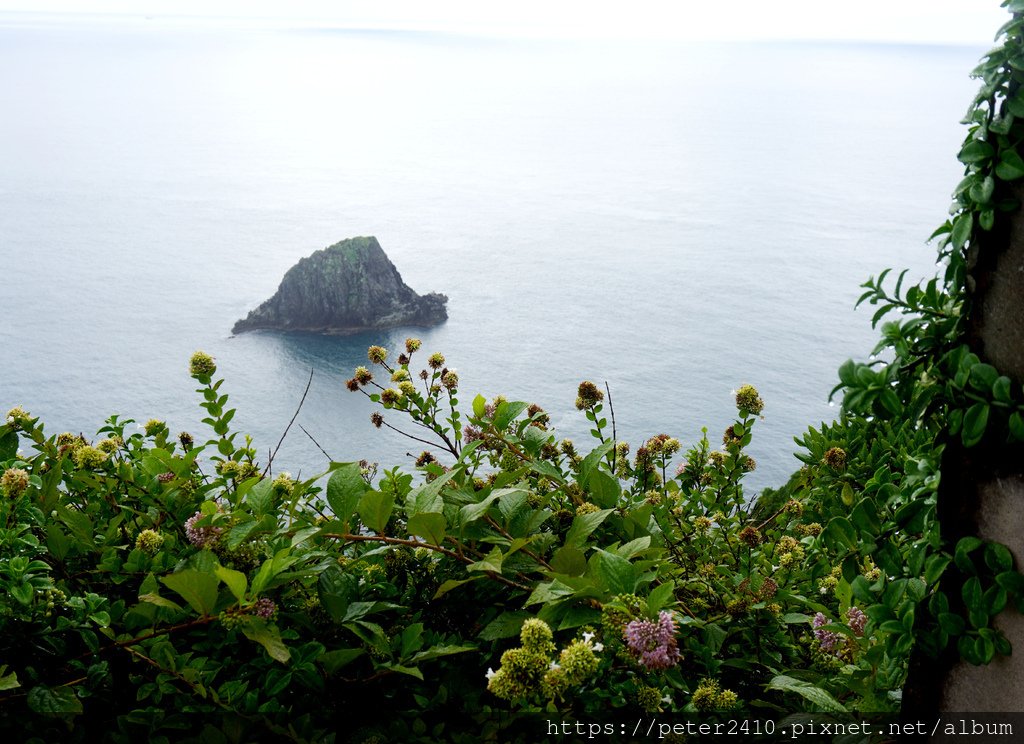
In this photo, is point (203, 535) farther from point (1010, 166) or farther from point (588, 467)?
point (1010, 166)

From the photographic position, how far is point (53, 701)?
116 cm

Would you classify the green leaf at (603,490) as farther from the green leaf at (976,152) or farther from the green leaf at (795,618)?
the green leaf at (976,152)

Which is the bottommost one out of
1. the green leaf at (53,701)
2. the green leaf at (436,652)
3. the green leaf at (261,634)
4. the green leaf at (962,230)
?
the green leaf at (53,701)

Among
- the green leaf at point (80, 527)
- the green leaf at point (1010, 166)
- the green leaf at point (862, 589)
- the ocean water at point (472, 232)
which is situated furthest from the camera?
the ocean water at point (472, 232)

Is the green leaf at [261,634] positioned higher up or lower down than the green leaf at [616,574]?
lower down

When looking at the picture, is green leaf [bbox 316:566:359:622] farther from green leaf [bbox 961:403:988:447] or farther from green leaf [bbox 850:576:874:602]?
green leaf [bbox 961:403:988:447]

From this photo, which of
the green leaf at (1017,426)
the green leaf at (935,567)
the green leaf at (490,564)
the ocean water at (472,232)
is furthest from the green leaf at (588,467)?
the ocean water at (472,232)

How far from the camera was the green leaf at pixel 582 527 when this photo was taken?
1.35 m

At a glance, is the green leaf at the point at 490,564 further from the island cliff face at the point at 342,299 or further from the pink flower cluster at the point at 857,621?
the island cliff face at the point at 342,299

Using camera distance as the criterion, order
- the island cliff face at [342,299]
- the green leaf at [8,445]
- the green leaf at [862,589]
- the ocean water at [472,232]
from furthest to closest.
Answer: the island cliff face at [342,299]
the ocean water at [472,232]
the green leaf at [8,445]
the green leaf at [862,589]

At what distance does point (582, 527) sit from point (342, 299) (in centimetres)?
5304

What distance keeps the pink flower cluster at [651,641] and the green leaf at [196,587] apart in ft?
1.97

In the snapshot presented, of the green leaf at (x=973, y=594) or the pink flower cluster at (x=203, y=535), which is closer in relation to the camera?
the green leaf at (x=973, y=594)

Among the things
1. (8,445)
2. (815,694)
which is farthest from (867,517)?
(8,445)
